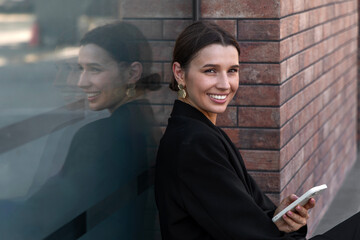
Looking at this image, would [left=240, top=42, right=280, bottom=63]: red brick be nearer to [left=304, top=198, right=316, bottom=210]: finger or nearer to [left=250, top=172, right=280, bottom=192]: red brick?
[left=250, top=172, right=280, bottom=192]: red brick

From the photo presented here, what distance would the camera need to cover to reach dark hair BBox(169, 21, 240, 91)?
2854 millimetres

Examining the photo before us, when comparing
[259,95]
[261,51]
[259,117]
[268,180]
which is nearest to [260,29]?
[261,51]

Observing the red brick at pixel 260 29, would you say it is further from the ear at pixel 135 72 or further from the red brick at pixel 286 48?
the ear at pixel 135 72

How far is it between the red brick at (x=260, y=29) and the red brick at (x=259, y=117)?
355 millimetres

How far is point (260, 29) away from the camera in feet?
12.0

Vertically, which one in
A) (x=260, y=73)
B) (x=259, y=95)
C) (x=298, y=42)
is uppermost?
(x=298, y=42)

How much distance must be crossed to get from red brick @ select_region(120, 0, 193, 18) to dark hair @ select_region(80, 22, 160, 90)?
61 mm

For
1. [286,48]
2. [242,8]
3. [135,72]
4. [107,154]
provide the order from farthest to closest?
1. [286,48]
2. [242,8]
3. [135,72]
4. [107,154]

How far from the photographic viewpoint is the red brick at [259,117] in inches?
147

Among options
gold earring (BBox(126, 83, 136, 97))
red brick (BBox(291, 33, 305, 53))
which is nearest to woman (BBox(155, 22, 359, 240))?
gold earring (BBox(126, 83, 136, 97))

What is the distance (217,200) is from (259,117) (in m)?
1.21

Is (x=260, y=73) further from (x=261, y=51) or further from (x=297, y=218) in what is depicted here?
(x=297, y=218)

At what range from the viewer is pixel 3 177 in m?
2.21

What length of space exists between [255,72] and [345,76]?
134 inches
